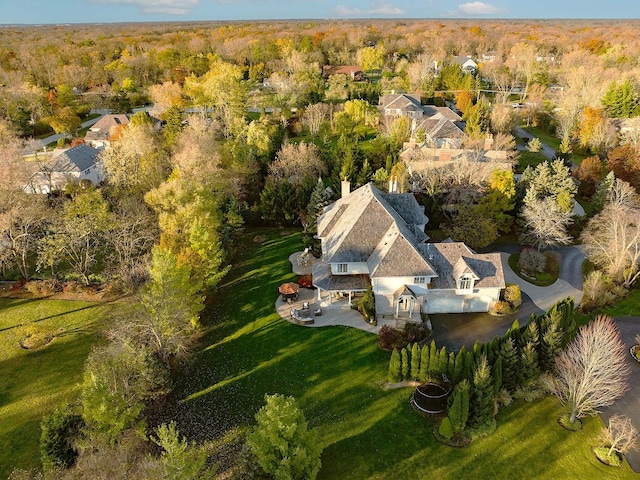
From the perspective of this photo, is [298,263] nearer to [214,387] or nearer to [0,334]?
[214,387]

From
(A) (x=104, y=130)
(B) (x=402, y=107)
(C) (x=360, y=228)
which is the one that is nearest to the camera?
(C) (x=360, y=228)

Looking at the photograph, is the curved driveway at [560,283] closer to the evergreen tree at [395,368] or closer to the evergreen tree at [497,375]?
the evergreen tree at [497,375]

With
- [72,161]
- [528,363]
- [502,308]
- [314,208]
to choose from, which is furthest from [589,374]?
[72,161]

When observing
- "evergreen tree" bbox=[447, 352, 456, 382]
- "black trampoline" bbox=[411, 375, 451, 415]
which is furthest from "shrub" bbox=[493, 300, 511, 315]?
"black trampoline" bbox=[411, 375, 451, 415]

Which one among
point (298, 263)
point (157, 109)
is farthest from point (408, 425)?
point (157, 109)

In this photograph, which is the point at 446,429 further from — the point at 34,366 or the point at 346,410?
the point at 34,366

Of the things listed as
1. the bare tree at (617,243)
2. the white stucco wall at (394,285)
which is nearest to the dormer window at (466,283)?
the white stucco wall at (394,285)

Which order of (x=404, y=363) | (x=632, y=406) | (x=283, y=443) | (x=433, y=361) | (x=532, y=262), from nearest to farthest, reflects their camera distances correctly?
(x=283, y=443), (x=632, y=406), (x=433, y=361), (x=404, y=363), (x=532, y=262)
